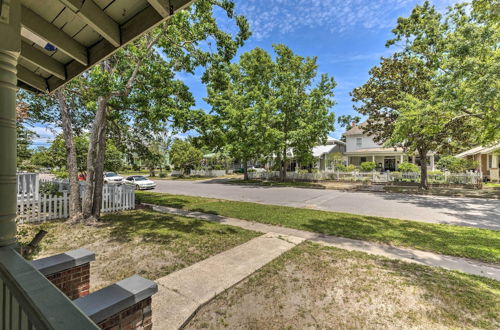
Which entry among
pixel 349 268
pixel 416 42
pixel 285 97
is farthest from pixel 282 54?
pixel 349 268

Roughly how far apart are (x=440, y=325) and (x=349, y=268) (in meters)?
1.71

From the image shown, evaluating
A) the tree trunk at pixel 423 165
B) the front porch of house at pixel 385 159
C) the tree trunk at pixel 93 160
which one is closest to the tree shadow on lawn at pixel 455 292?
the tree trunk at pixel 93 160

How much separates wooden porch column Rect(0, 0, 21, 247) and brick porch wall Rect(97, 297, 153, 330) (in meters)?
1.07

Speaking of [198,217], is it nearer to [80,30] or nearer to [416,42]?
[80,30]

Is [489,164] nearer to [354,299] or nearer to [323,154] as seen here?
[323,154]

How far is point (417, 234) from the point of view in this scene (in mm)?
7023

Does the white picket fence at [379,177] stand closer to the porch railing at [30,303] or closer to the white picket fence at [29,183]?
the white picket fence at [29,183]

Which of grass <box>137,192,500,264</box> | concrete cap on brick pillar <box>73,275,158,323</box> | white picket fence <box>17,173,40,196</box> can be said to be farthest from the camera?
white picket fence <box>17,173,40,196</box>

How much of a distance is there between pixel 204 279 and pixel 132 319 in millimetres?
2053

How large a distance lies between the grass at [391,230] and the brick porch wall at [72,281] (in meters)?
6.02

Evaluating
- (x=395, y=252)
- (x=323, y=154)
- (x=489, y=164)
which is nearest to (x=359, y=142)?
(x=323, y=154)

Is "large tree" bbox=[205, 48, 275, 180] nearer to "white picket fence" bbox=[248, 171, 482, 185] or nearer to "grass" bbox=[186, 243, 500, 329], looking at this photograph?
"white picket fence" bbox=[248, 171, 482, 185]

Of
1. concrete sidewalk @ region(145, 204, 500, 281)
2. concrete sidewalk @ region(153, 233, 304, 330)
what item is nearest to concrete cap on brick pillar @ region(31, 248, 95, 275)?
concrete sidewalk @ region(153, 233, 304, 330)

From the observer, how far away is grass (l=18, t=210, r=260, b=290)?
469cm
